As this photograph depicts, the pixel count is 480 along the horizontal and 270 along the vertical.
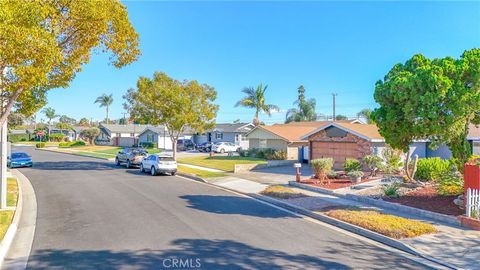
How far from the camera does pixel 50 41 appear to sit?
30.6ft

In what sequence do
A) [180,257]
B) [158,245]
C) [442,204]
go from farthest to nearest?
[442,204]
[158,245]
[180,257]

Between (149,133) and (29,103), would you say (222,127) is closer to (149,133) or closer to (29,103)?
(149,133)

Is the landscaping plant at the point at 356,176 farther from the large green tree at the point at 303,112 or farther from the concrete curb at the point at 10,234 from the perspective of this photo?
the large green tree at the point at 303,112

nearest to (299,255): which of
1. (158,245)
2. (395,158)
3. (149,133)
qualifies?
(158,245)

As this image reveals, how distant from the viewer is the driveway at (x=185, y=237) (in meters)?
7.49

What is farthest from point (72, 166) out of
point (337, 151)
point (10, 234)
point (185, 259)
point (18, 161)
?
point (185, 259)

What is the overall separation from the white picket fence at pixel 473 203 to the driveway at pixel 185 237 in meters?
3.89

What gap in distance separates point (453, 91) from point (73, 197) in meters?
15.2

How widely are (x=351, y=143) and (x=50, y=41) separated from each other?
22.1 metres

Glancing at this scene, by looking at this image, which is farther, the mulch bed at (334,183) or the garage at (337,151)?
the garage at (337,151)

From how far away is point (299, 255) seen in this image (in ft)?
26.1

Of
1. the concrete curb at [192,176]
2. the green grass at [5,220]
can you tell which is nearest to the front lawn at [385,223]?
the green grass at [5,220]

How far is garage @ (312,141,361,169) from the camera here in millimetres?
26530

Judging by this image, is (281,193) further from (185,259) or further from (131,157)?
(131,157)
